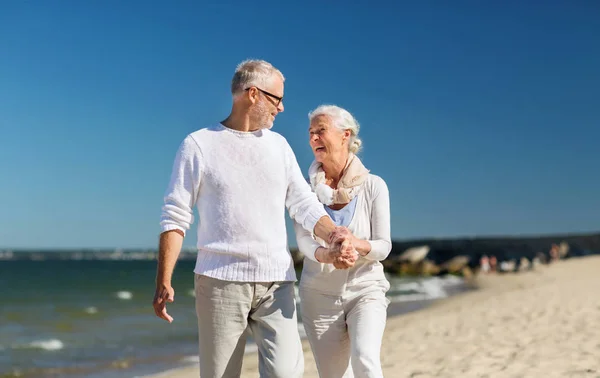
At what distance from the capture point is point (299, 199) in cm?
327

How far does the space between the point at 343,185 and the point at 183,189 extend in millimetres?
1189

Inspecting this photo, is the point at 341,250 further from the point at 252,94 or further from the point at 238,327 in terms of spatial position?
the point at 252,94

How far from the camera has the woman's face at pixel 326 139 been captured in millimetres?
3918

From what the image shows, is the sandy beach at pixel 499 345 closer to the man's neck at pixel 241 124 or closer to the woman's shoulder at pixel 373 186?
the woman's shoulder at pixel 373 186

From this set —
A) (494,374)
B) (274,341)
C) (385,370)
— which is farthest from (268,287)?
(385,370)

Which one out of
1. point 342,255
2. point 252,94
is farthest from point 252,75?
point 342,255

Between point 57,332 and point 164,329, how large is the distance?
367cm

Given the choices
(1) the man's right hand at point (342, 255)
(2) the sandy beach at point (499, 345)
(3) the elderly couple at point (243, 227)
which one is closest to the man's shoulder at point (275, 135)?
(3) the elderly couple at point (243, 227)

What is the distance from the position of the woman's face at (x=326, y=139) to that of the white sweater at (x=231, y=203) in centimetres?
88

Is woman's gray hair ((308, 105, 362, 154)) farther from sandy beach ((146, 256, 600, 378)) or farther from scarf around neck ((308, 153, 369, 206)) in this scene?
sandy beach ((146, 256, 600, 378))

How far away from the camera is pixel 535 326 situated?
428 inches

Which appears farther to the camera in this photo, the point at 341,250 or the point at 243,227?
the point at 341,250

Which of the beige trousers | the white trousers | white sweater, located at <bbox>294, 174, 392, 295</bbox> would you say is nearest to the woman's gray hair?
white sweater, located at <bbox>294, 174, 392, 295</bbox>

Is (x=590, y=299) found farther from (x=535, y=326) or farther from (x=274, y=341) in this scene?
(x=274, y=341)
